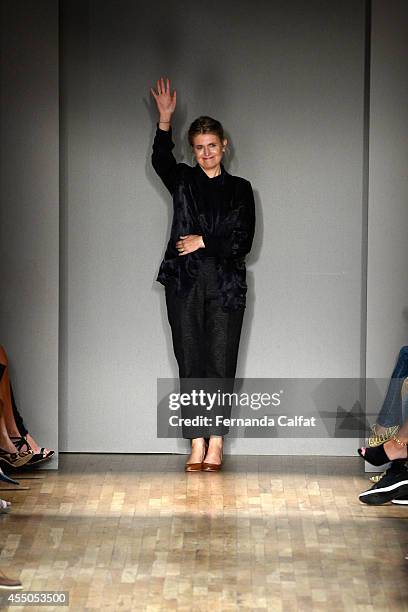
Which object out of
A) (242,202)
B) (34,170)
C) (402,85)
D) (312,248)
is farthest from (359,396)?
(34,170)

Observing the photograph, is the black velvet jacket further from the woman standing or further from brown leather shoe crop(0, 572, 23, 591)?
brown leather shoe crop(0, 572, 23, 591)

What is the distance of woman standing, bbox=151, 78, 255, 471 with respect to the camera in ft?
17.4

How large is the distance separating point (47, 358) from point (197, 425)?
0.74 metres

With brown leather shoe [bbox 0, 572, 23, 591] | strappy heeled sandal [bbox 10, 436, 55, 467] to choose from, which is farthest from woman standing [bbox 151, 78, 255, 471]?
brown leather shoe [bbox 0, 572, 23, 591]

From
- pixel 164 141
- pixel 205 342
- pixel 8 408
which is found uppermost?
pixel 164 141

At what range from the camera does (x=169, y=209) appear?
219 inches

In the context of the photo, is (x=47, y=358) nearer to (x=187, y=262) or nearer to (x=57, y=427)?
(x=57, y=427)

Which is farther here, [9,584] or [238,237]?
[238,237]

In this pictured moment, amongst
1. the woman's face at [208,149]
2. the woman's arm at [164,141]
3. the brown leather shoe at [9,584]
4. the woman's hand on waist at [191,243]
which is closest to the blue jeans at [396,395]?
the woman's hand on waist at [191,243]

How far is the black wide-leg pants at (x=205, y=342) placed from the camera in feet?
17.6

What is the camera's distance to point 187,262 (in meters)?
5.32

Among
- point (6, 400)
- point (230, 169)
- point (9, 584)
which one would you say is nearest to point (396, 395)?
point (230, 169)

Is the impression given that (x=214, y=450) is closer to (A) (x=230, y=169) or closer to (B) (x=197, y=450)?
(B) (x=197, y=450)

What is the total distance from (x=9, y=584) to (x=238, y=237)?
219 cm
